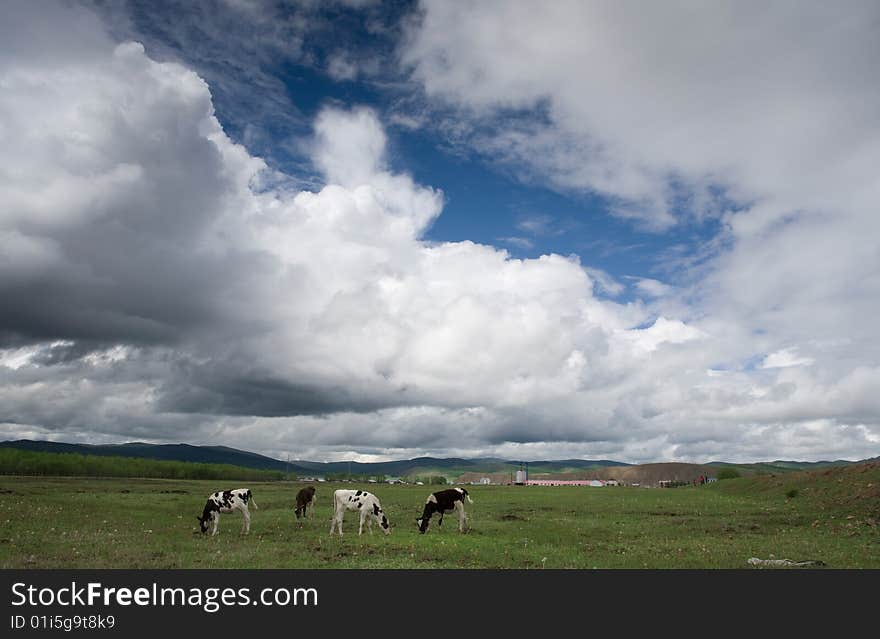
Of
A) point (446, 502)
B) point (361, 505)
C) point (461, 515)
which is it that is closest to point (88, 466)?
point (361, 505)

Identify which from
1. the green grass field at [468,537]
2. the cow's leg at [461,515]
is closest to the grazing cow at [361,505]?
the green grass field at [468,537]

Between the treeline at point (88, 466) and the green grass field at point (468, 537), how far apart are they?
91976mm

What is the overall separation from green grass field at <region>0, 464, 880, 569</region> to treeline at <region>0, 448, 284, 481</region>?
3621 inches

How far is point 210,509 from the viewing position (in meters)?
35.2

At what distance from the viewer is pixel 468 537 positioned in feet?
105

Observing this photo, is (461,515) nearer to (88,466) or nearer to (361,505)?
(361,505)

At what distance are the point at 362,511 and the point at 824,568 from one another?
22.2m

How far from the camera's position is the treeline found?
433 ft

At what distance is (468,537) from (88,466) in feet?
473

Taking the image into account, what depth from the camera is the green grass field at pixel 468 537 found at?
24453 mm

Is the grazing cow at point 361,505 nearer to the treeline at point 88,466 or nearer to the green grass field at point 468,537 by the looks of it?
the green grass field at point 468,537

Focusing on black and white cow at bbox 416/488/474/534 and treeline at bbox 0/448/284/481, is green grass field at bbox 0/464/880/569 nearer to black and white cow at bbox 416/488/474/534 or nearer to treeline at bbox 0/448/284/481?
black and white cow at bbox 416/488/474/534
